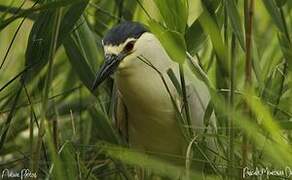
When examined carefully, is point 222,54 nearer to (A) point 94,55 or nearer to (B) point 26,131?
(A) point 94,55

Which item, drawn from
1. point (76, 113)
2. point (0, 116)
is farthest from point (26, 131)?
point (0, 116)

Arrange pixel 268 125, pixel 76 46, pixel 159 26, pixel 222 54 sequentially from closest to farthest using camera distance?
pixel 268 125 < pixel 159 26 < pixel 222 54 < pixel 76 46

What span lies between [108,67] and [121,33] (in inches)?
3.1

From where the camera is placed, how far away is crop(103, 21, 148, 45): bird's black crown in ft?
5.69

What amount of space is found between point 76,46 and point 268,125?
1.97 feet

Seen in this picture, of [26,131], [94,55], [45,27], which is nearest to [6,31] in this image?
[26,131]

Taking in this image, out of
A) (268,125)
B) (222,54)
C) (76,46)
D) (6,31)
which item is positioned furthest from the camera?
(6,31)

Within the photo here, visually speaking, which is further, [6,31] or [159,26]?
[6,31]

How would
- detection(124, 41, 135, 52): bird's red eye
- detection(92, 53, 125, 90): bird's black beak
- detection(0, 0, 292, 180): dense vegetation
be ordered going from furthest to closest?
1. detection(124, 41, 135, 52): bird's red eye
2. detection(92, 53, 125, 90): bird's black beak
3. detection(0, 0, 292, 180): dense vegetation

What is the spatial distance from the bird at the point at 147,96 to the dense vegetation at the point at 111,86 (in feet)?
0.17

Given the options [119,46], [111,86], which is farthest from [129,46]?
[111,86]

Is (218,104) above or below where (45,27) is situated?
below

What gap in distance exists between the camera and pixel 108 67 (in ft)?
5.63

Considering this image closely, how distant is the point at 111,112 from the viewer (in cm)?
189
